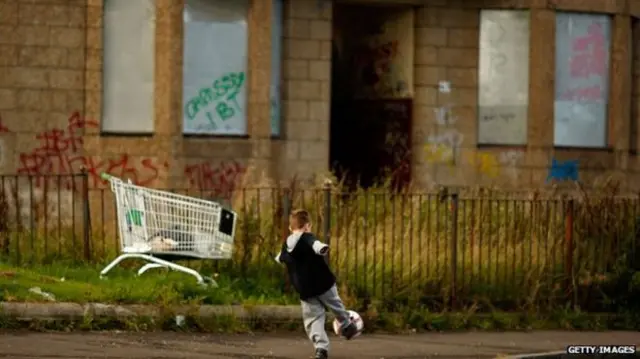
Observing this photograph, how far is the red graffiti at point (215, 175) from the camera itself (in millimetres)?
23028

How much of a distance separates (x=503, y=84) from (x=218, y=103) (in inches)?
185

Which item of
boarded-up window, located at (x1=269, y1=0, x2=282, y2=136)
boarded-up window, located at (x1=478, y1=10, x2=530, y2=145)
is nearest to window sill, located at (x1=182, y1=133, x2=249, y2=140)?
boarded-up window, located at (x1=269, y1=0, x2=282, y2=136)

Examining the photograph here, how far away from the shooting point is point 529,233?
54.6ft

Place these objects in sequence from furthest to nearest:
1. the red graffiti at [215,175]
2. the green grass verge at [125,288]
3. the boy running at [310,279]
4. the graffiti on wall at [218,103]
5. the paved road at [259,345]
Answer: the graffiti on wall at [218,103], the red graffiti at [215,175], the green grass verge at [125,288], the boy running at [310,279], the paved road at [259,345]

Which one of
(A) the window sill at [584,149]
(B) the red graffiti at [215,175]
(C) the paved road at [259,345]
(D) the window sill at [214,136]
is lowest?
(C) the paved road at [259,345]

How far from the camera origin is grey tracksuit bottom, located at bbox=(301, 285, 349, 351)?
12594 millimetres

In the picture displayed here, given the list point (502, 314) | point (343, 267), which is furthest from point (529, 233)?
point (343, 267)

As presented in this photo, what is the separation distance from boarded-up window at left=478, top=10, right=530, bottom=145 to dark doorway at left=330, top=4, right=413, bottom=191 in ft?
4.17

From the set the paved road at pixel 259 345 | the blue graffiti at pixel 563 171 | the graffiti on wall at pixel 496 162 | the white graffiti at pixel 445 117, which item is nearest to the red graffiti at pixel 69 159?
the white graffiti at pixel 445 117

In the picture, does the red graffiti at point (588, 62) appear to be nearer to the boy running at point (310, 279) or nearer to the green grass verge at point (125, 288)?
the green grass verge at point (125, 288)

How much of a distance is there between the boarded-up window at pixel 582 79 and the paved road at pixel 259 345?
403 inches

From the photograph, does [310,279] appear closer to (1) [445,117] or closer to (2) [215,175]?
(2) [215,175]

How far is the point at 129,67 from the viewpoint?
75.5 feet

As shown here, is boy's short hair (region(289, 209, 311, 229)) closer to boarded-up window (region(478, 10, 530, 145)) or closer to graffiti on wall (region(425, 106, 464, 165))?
graffiti on wall (region(425, 106, 464, 165))
